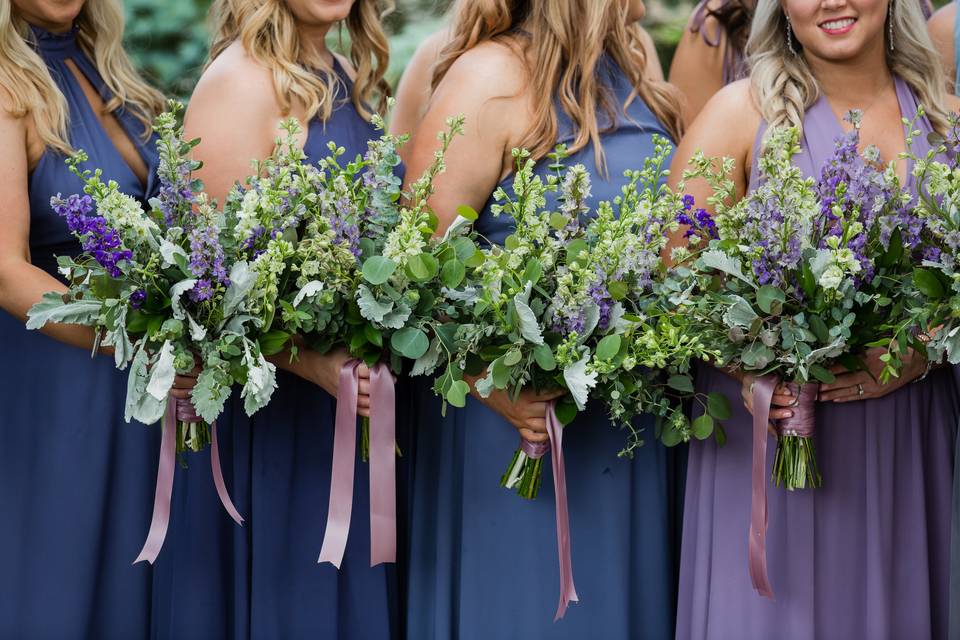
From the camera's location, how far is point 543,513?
2.99m

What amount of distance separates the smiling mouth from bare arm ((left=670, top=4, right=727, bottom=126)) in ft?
3.71

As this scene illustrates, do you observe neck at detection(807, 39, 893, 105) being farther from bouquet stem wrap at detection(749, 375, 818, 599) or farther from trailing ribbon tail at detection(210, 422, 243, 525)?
trailing ribbon tail at detection(210, 422, 243, 525)

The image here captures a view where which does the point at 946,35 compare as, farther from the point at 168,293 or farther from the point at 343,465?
the point at 168,293

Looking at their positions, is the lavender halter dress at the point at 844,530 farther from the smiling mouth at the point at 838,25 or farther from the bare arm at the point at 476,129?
the bare arm at the point at 476,129

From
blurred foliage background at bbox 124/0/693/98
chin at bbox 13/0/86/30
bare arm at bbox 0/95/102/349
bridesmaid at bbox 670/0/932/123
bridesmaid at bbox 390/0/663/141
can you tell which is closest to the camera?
bare arm at bbox 0/95/102/349

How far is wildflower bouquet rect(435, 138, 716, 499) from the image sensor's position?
2566 millimetres

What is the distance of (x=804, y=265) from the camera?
2521 millimetres

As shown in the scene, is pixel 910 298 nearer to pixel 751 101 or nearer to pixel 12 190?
pixel 751 101

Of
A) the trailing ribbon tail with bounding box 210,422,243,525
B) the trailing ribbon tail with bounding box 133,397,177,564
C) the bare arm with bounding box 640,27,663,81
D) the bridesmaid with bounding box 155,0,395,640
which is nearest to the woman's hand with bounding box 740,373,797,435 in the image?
the bridesmaid with bounding box 155,0,395,640

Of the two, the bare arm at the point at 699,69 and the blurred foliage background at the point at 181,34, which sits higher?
the blurred foliage background at the point at 181,34

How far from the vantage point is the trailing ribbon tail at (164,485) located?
9.52ft

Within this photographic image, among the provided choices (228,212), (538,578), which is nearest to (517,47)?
(228,212)

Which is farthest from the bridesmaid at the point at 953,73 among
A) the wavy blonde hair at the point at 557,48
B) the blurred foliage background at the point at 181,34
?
the blurred foliage background at the point at 181,34

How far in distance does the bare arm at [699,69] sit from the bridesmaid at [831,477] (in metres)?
1.10
